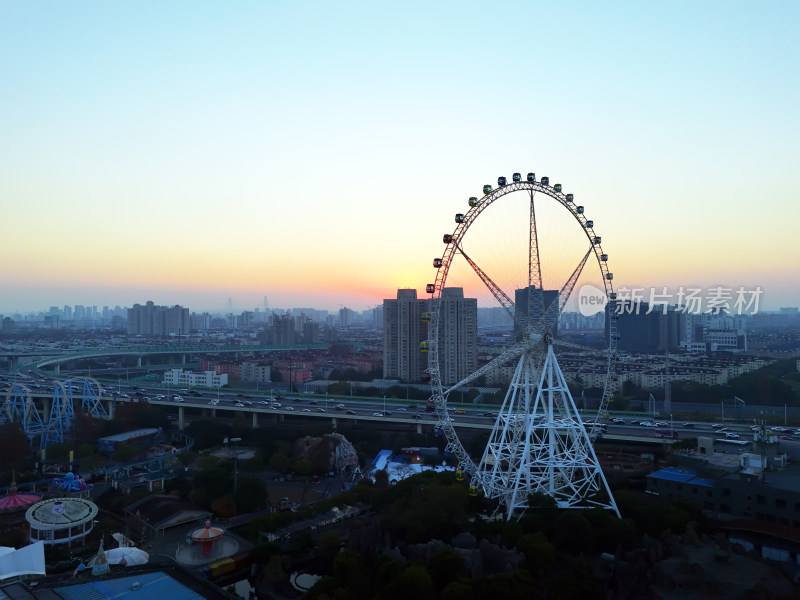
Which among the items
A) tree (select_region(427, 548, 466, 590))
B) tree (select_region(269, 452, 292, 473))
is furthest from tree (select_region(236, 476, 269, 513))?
tree (select_region(427, 548, 466, 590))

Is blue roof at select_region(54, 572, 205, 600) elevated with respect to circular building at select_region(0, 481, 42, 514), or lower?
elevated

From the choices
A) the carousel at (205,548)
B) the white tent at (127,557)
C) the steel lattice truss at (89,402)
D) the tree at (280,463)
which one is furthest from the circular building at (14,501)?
the steel lattice truss at (89,402)

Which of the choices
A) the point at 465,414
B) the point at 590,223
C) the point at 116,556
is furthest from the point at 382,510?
the point at 465,414

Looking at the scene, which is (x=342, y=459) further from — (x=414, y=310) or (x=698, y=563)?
(x=414, y=310)

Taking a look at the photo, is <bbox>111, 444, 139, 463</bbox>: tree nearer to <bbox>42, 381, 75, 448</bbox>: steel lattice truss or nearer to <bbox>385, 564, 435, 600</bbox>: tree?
<bbox>42, 381, 75, 448</bbox>: steel lattice truss

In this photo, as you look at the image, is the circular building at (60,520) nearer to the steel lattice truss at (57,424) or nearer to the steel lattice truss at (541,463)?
the steel lattice truss at (541,463)

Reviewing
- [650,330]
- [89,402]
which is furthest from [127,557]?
[650,330]
